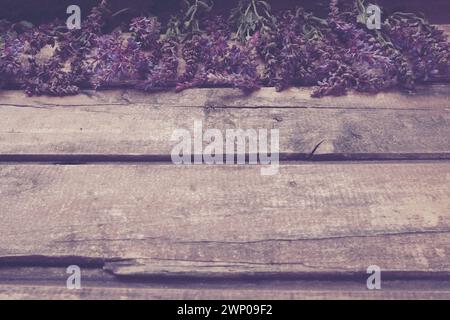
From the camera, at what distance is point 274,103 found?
3.84 metres

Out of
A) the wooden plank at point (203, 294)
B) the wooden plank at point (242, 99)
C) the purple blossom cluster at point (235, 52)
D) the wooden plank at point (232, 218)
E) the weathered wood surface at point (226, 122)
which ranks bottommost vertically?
the wooden plank at point (203, 294)

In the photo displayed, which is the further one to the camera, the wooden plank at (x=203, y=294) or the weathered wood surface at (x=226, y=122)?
the weathered wood surface at (x=226, y=122)

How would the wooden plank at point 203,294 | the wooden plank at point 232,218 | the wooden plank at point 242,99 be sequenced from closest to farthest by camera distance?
the wooden plank at point 203,294 → the wooden plank at point 232,218 → the wooden plank at point 242,99

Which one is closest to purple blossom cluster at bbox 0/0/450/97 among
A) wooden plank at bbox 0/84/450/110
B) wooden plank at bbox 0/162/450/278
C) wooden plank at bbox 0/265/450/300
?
wooden plank at bbox 0/84/450/110

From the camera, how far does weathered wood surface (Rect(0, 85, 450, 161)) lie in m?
3.48

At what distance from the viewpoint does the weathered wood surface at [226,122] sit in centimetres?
348

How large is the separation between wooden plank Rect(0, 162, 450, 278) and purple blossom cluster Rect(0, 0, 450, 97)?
0.85 m

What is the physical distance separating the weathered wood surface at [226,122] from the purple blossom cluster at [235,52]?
117 millimetres

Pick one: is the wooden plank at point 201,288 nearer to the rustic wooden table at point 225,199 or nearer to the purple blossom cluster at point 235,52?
the rustic wooden table at point 225,199

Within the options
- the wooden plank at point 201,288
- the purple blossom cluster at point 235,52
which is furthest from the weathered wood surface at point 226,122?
the wooden plank at point 201,288

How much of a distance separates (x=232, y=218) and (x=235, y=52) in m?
1.51

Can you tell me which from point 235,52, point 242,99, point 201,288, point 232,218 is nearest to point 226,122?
point 242,99

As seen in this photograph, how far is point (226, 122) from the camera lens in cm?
367
